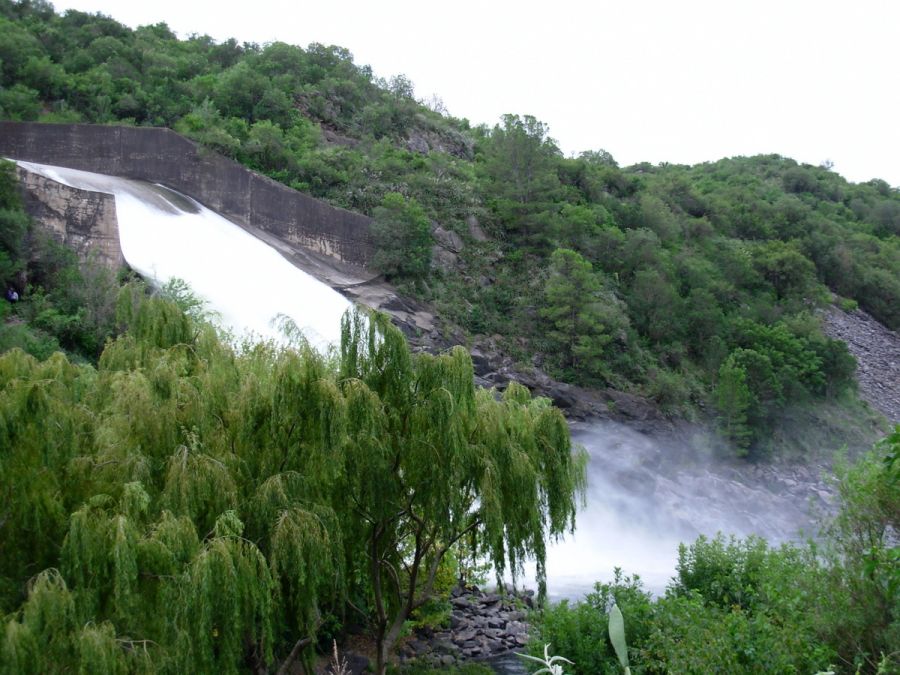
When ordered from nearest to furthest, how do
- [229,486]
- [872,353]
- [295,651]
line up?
1. [229,486]
2. [295,651]
3. [872,353]

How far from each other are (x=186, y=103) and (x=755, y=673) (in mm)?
38399

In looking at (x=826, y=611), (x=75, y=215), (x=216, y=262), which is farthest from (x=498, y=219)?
(x=826, y=611)

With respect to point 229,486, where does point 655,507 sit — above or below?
below

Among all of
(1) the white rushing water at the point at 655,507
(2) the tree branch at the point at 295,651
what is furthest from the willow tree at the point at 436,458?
(1) the white rushing water at the point at 655,507

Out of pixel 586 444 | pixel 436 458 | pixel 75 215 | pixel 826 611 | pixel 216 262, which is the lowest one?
pixel 586 444

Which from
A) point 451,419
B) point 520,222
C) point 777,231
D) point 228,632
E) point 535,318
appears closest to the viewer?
point 228,632

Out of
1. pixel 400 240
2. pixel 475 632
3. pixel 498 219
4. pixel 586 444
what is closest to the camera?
pixel 475 632

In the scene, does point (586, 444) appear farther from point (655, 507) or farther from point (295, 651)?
point (295, 651)

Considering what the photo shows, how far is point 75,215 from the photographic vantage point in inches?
943

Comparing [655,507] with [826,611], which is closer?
[826,611]

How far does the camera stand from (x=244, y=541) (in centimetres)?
775

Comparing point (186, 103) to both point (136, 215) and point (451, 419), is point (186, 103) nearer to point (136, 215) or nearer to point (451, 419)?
point (136, 215)

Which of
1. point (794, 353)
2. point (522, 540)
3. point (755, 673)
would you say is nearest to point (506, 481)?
point (522, 540)

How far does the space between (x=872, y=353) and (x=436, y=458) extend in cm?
4647
